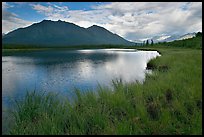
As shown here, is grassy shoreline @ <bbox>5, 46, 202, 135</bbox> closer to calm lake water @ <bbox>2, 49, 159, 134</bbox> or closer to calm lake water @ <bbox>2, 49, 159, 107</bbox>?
calm lake water @ <bbox>2, 49, 159, 134</bbox>

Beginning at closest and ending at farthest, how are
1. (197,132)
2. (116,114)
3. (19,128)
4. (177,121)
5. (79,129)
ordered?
(197,132)
(177,121)
(79,129)
(19,128)
(116,114)

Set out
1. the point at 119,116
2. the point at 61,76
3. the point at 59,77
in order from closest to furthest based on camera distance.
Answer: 1. the point at 119,116
2. the point at 59,77
3. the point at 61,76

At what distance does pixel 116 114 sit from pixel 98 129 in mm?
1543

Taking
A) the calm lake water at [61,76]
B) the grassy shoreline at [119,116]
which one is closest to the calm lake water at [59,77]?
the calm lake water at [61,76]

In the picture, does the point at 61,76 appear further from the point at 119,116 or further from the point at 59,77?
the point at 119,116

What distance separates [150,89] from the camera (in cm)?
1027

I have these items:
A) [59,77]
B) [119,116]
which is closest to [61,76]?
[59,77]

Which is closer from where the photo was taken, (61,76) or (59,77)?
(59,77)

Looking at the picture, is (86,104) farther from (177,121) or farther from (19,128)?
(177,121)

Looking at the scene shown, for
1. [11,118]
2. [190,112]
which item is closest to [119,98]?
[190,112]

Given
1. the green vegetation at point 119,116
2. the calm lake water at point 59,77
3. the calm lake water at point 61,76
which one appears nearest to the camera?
the green vegetation at point 119,116

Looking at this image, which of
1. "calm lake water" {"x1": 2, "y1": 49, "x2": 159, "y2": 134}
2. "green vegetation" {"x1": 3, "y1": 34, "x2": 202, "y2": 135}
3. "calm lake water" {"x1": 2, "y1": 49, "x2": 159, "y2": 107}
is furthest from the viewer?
"calm lake water" {"x1": 2, "y1": 49, "x2": 159, "y2": 107}

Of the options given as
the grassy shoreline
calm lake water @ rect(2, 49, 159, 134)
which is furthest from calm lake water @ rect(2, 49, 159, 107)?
the grassy shoreline

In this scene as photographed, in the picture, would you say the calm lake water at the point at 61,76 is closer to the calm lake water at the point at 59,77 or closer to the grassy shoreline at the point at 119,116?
the calm lake water at the point at 59,77
